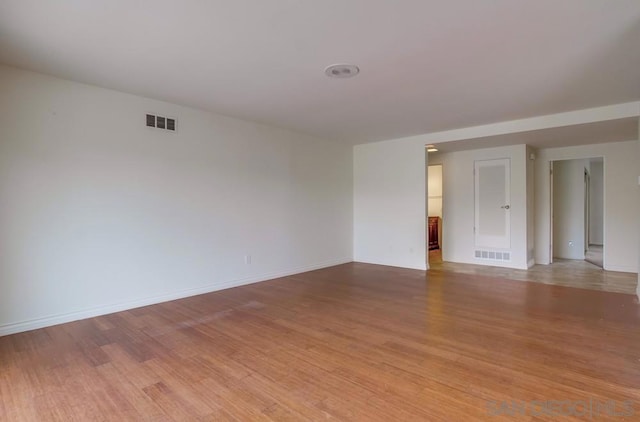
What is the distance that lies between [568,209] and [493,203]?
224cm

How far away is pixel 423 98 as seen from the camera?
12.2 ft

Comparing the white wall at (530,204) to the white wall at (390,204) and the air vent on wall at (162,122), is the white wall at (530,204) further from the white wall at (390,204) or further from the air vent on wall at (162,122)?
the air vent on wall at (162,122)

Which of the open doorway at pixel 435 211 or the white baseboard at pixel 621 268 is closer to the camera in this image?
the white baseboard at pixel 621 268

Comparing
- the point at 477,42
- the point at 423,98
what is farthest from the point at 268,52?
the point at 423,98

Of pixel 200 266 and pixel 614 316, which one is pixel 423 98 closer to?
pixel 614 316

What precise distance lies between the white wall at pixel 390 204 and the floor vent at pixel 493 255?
1.25m

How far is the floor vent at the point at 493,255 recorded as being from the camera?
19.5ft

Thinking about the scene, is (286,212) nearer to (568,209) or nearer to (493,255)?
(493,255)

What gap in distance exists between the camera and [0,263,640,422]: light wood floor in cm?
190

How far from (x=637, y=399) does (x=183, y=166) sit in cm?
447

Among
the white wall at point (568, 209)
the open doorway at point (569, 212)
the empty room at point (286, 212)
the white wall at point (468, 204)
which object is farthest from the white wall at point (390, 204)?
the white wall at point (568, 209)

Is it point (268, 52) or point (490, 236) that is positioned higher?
point (268, 52)

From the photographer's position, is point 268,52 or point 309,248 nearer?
point 268,52

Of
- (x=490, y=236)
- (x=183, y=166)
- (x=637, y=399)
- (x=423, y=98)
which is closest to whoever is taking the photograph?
(x=637, y=399)
